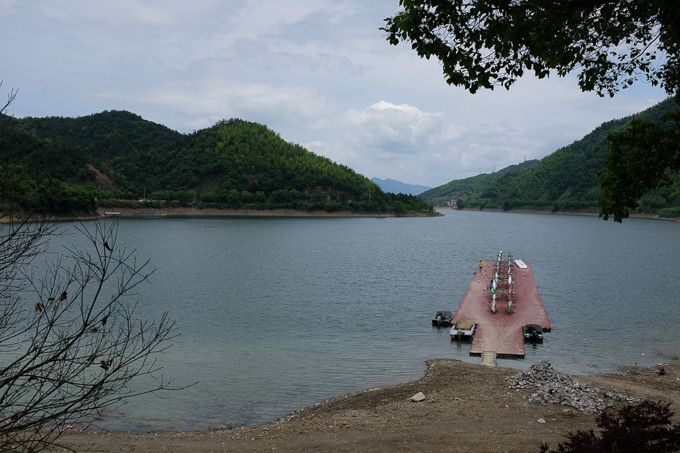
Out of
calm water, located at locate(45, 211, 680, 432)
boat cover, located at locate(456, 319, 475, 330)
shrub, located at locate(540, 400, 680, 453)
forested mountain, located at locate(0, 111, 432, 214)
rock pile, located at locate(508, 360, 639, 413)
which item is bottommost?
calm water, located at locate(45, 211, 680, 432)

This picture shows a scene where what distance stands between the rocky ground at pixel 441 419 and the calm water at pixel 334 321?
5.85 ft

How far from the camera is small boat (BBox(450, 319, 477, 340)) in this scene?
70.1 ft

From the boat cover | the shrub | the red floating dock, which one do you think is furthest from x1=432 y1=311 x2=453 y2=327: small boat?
the shrub

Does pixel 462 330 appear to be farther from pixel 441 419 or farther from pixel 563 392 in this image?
pixel 441 419

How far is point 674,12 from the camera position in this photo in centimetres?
605

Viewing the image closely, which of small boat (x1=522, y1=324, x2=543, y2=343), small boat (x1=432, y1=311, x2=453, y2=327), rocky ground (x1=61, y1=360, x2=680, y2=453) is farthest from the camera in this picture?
small boat (x1=432, y1=311, x2=453, y2=327)

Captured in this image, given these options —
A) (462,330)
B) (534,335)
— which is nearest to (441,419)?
(462,330)

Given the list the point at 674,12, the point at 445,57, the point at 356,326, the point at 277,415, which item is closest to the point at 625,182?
the point at 674,12

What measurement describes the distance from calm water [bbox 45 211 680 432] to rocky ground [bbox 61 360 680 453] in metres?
1.78

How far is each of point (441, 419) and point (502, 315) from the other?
14.6 m

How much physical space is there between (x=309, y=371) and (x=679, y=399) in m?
10.8

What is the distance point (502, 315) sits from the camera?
24938 millimetres

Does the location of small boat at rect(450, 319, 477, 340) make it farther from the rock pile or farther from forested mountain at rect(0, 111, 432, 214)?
forested mountain at rect(0, 111, 432, 214)

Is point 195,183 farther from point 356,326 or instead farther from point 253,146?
point 356,326
